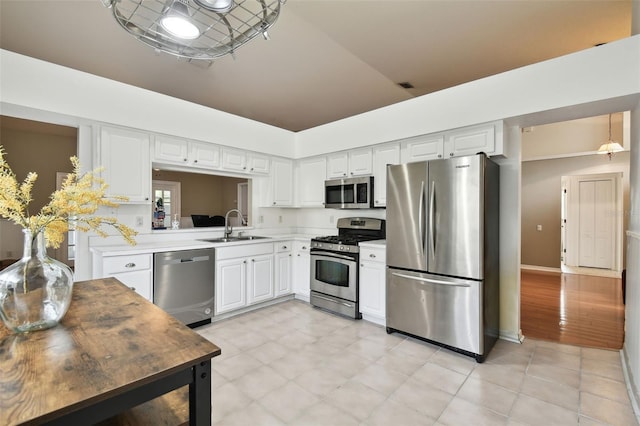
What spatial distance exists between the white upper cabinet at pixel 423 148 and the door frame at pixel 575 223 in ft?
16.2

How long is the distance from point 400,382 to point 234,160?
3096mm

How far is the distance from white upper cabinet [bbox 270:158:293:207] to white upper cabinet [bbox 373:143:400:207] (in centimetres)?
146

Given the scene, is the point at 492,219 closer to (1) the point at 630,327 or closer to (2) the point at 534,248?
(1) the point at 630,327

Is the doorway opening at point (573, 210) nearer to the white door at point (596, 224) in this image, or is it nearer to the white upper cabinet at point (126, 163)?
the white door at point (596, 224)

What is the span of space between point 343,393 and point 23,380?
1.83 m

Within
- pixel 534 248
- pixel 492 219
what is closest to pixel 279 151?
pixel 492 219

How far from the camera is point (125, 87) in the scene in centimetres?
304

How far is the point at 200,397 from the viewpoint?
3.09 feet

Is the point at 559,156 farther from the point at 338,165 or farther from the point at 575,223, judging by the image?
the point at 338,165

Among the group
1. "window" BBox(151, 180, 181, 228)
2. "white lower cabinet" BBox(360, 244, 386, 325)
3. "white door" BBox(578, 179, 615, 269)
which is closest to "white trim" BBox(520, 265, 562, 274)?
"white door" BBox(578, 179, 615, 269)

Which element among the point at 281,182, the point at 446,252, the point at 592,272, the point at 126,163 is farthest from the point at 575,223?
the point at 126,163

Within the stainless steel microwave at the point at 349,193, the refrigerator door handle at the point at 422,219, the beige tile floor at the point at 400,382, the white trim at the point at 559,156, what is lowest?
the beige tile floor at the point at 400,382

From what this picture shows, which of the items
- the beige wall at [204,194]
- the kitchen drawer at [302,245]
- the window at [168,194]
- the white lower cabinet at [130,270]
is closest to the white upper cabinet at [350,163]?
the kitchen drawer at [302,245]

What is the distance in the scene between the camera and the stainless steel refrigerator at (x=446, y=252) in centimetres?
260
